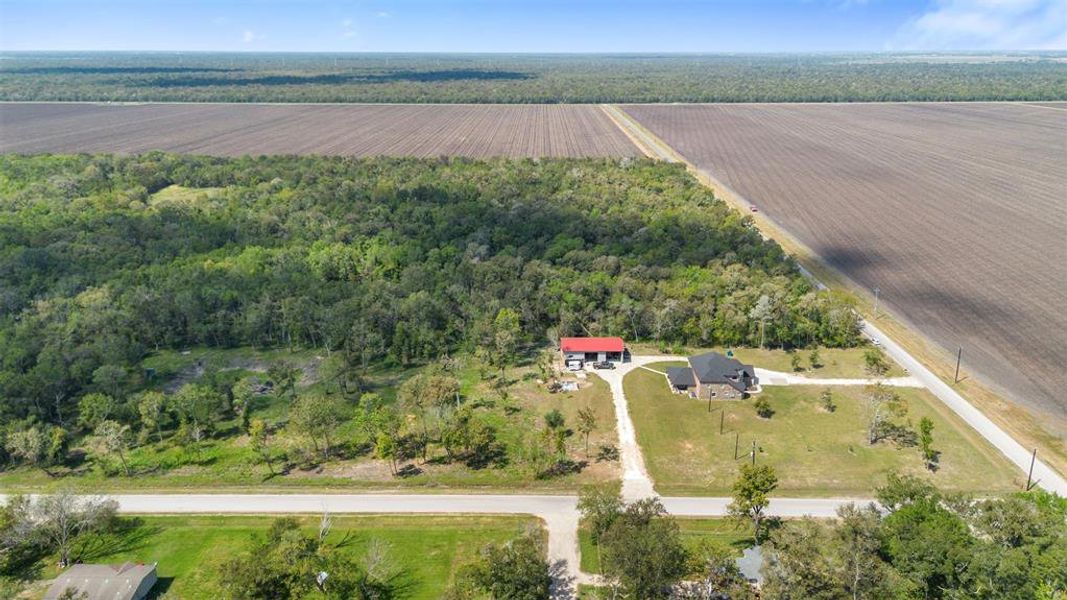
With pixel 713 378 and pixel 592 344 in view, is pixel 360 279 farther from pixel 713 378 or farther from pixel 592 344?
pixel 713 378

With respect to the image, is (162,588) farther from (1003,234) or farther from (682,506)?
(1003,234)

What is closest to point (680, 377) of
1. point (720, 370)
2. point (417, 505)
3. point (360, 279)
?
point (720, 370)

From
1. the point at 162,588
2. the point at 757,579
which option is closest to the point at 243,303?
the point at 162,588

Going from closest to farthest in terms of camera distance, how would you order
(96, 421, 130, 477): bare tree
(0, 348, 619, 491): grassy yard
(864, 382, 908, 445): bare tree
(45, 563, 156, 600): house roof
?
(45, 563, 156, 600): house roof
(0, 348, 619, 491): grassy yard
(96, 421, 130, 477): bare tree
(864, 382, 908, 445): bare tree

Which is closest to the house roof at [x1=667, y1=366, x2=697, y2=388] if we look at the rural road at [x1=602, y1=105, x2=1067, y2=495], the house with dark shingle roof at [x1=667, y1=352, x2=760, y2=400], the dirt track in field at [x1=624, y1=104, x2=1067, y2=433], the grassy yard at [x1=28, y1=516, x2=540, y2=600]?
the house with dark shingle roof at [x1=667, y1=352, x2=760, y2=400]

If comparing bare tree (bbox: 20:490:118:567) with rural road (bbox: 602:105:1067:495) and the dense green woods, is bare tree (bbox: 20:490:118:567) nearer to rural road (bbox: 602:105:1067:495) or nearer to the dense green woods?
the dense green woods

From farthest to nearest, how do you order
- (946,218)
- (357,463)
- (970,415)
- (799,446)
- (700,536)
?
1. (946,218)
2. (970,415)
3. (799,446)
4. (357,463)
5. (700,536)
